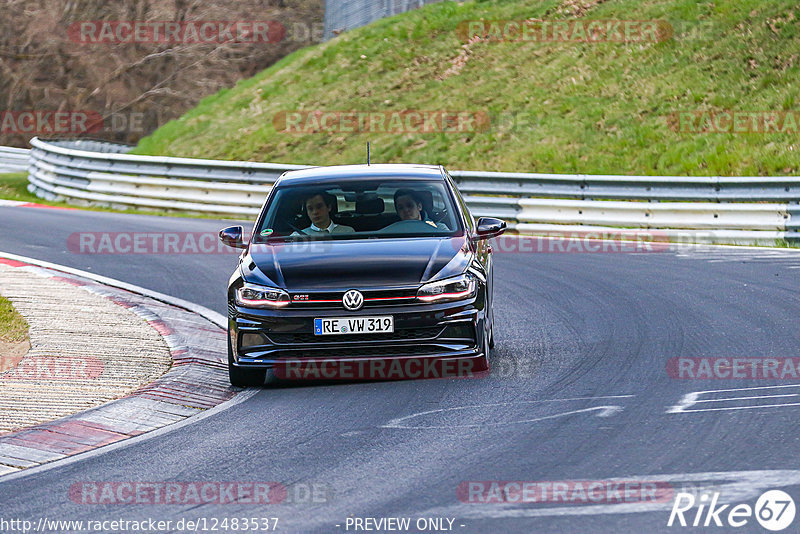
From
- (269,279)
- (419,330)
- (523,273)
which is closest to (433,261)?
(419,330)

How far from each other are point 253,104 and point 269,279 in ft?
88.7

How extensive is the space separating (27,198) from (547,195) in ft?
44.8

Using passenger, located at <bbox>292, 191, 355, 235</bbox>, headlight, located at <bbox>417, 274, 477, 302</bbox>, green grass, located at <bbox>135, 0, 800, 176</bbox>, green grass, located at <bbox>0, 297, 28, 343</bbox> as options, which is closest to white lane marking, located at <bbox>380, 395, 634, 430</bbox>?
headlight, located at <bbox>417, 274, 477, 302</bbox>

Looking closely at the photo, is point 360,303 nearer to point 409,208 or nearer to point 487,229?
point 409,208

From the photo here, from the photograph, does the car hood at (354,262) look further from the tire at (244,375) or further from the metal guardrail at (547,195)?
the metal guardrail at (547,195)

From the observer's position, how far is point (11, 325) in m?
11.2

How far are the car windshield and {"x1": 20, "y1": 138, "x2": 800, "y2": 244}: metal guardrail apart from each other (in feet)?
30.4

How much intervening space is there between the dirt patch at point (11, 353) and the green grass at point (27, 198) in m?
13.3

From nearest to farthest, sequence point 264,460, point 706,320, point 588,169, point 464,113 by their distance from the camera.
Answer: point 264,460
point 706,320
point 588,169
point 464,113

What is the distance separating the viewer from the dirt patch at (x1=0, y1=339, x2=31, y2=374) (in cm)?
967

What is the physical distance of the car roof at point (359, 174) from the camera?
404 inches

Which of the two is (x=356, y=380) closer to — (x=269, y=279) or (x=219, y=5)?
(x=269, y=279)

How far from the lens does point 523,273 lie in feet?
50.1

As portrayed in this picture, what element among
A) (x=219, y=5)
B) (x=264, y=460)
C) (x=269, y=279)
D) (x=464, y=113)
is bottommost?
(x=264, y=460)
